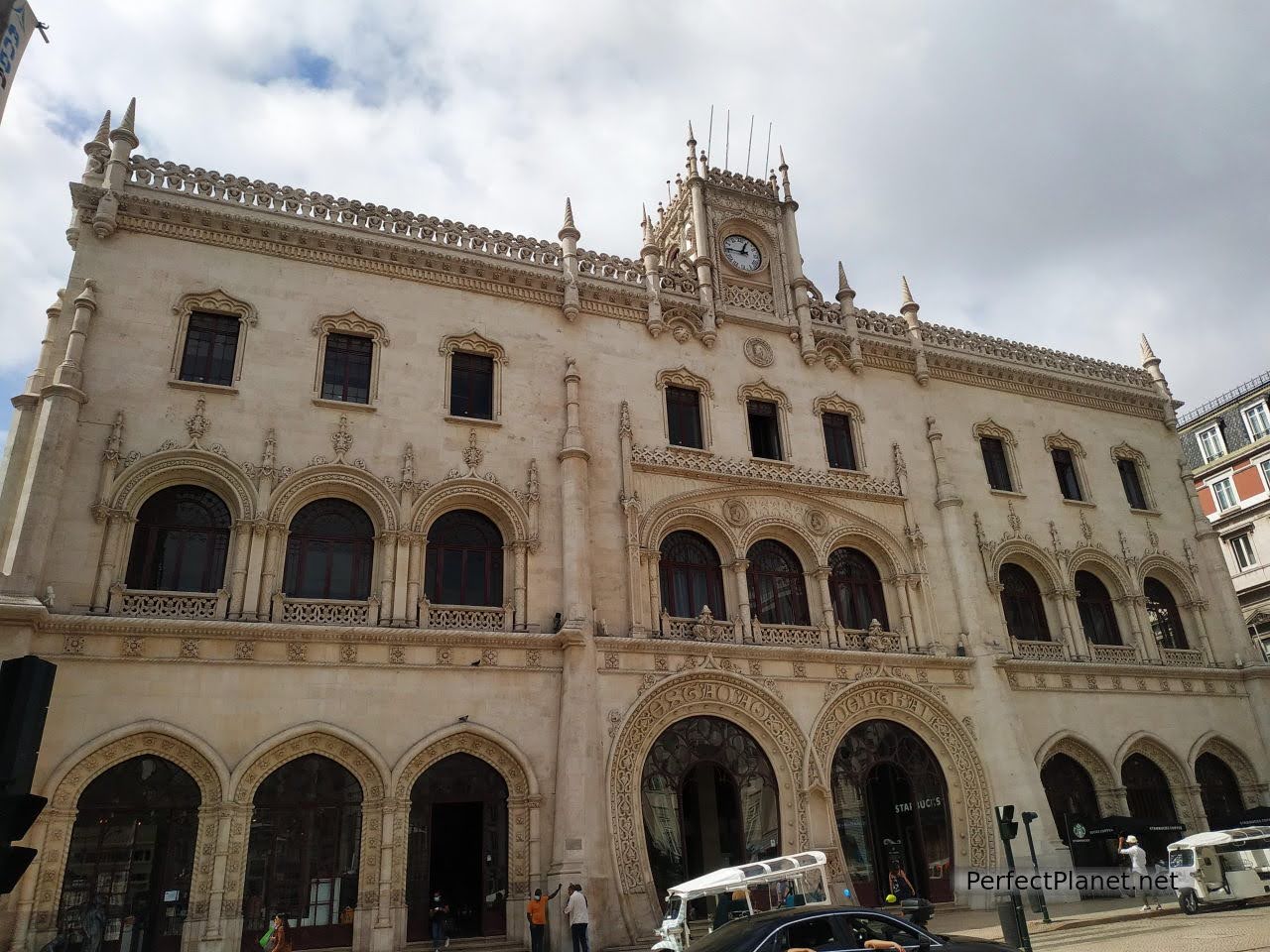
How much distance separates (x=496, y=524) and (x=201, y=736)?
761 cm

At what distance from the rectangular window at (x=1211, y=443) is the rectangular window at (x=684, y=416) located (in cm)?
3050

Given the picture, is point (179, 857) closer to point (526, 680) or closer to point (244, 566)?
point (244, 566)

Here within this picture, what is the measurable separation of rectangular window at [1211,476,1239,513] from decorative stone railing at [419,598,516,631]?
35751 mm

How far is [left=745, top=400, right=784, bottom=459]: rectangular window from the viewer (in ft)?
84.1

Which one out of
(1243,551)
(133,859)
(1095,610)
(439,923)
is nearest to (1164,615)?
(1095,610)

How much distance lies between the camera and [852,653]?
909 inches

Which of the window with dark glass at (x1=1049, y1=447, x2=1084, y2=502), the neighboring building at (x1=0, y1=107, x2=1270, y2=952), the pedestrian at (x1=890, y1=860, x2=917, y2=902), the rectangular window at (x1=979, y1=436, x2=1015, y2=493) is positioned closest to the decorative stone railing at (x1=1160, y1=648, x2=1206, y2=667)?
the neighboring building at (x1=0, y1=107, x2=1270, y2=952)

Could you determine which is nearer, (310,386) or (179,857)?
(179,857)

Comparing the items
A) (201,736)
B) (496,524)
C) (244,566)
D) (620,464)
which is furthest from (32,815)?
(620,464)

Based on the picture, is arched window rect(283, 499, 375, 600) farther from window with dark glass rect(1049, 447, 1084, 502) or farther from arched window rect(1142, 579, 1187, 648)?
arched window rect(1142, 579, 1187, 648)

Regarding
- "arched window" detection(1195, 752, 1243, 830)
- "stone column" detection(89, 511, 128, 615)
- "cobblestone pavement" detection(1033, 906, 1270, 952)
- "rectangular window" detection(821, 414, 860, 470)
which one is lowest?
"cobblestone pavement" detection(1033, 906, 1270, 952)

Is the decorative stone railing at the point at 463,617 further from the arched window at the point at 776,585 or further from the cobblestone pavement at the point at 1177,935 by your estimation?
the cobblestone pavement at the point at 1177,935

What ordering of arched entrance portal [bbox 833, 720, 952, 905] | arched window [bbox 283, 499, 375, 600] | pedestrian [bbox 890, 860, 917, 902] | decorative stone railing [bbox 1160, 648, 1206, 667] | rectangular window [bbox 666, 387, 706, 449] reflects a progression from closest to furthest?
arched window [bbox 283, 499, 375, 600]
pedestrian [bbox 890, 860, 917, 902]
arched entrance portal [bbox 833, 720, 952, 905]
rectangular window [bbox 666, 387, 706, 449]
decorative stone railing [bbox 1160, 648, 1206, 667]

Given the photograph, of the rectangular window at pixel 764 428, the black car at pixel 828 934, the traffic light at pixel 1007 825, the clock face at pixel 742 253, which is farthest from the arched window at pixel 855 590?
the black car at pixel 828 934
